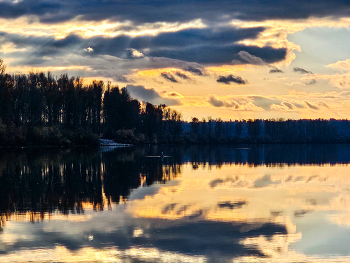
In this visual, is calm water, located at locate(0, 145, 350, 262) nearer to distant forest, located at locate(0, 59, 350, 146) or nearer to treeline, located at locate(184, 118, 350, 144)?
distant forest, located at locate(0, 59, 350, 146)

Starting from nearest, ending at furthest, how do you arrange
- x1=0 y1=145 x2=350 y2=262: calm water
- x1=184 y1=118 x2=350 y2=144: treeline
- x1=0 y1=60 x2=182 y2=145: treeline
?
x1=0 y1=145 x2=350 y2=262: calm water, x1=0 y1=60 x2=182 y2=145: treeline, x1=184 y1=118 x2=350 y2=144: treeline

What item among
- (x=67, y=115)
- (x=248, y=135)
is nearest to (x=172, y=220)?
(x=67, y=115)

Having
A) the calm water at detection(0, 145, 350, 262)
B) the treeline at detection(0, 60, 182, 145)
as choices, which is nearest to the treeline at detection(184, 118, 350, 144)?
the treeline at detection(0, 60, 182, 145)

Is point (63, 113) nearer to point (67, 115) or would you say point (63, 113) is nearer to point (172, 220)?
point (67, 115)

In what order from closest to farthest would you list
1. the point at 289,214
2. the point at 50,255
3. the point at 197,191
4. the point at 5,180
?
the point at 50,255
the point at 289,214
the point at 197,191
the point at 5,180

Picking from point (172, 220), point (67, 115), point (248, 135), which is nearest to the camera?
point (172, 220)


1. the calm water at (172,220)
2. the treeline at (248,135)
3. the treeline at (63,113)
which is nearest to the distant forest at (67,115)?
the treeline at (63,113)

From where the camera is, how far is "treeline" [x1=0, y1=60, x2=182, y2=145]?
72.3 m

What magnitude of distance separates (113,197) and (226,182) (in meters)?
8.02

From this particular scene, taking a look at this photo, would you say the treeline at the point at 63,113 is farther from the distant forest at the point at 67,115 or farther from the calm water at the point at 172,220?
the calm water at the point at 172,220

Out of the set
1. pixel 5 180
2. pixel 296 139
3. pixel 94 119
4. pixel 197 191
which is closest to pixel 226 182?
pixel 197 191

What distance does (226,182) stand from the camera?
82.6ft

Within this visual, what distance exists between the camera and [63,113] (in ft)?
309

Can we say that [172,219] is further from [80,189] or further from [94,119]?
[94,119]
